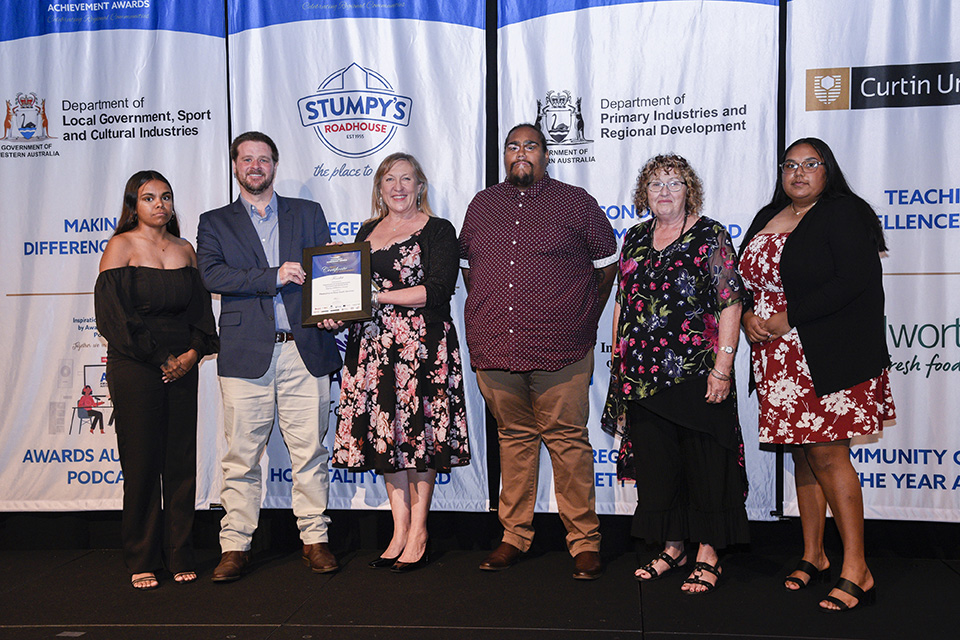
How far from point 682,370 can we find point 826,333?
0.55 meters

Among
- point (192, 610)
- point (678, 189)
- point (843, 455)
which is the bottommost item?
point (192, 610)

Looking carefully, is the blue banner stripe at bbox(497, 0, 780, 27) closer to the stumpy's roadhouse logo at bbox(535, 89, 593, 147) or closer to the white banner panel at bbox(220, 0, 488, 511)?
the white banner panel at bbox(220, 0, 488, 511)

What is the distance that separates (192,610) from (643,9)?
3.39 meters

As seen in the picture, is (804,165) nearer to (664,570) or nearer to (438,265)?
(438,265)

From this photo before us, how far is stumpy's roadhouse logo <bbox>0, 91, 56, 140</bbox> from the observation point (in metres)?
4.23

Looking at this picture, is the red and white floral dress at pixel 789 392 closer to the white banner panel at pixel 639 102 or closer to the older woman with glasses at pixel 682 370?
the older woman with glasses at pixel 682 370

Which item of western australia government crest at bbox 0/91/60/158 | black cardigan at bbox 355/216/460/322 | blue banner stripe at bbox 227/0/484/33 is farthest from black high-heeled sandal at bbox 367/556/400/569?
western australia government crest at bbox 0/91/60/158

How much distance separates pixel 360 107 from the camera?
13.3ft

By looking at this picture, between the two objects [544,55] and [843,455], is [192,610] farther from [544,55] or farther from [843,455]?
[544,55]

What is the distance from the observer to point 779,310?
10.2ft

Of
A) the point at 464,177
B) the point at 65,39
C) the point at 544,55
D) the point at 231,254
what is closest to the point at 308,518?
the point at 231,254

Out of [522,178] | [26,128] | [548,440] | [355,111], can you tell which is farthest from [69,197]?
[548,440]

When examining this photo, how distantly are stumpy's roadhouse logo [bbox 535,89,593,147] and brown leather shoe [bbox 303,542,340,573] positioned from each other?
225 cm

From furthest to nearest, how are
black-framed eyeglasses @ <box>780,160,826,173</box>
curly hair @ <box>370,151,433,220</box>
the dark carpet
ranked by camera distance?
curly hair @ <box>370,151,433,220</box> < black-framed eyeglasses @ <box>780,160,826,173</box> < the dark carpet
